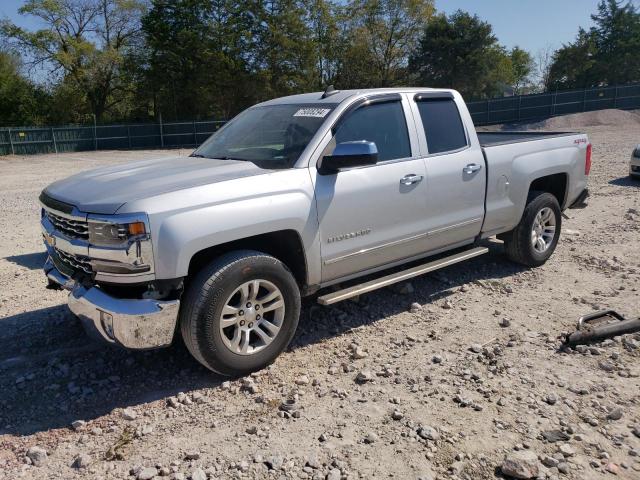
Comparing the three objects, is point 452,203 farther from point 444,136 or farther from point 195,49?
point 195,49

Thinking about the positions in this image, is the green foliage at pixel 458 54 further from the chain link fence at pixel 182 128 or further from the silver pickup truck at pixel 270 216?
the silver pickup truck at pixel 270 216

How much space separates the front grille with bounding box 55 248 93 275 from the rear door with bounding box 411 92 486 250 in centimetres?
276

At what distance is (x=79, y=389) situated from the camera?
3.80 metres

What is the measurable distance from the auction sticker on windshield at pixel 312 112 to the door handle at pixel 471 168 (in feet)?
4.86

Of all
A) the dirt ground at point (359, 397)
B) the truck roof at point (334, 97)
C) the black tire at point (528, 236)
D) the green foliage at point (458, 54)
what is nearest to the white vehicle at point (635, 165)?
the black tire at point (528, 236)

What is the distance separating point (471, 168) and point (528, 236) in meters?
1.32

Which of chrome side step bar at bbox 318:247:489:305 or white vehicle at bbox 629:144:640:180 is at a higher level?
white vehicle at bbox 629:144:640:180

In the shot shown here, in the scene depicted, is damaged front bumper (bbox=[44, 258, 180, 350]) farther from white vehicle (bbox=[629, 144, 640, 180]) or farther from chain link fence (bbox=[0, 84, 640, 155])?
chain link fence (bbox=[0, 84, 640, 155])

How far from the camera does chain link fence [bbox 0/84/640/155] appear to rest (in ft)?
102

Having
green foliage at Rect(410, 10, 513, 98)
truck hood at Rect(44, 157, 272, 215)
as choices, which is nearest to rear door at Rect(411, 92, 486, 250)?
truck hood at Rect(44, 157, 272, 215)

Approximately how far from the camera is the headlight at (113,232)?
10.9ft

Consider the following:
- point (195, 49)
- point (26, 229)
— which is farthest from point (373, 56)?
point (26, 229)

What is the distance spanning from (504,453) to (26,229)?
803 cm

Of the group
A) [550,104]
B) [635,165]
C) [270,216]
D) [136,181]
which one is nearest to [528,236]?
[270,216]
